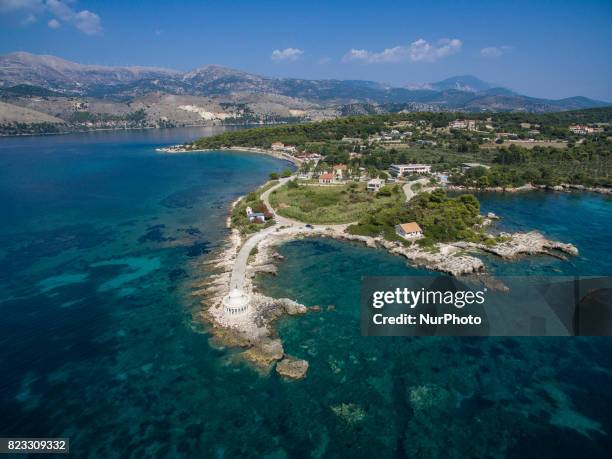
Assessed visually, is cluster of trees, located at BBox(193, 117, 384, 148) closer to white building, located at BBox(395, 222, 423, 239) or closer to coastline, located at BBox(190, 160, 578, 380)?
coastline, located at BBox(190, 160, 578, 380)

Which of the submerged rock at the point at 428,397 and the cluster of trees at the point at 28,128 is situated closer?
the submerged rock at the point at 428,397

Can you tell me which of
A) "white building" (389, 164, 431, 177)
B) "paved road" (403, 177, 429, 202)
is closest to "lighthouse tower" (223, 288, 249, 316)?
"paved road" (403, 177, 429, 202)

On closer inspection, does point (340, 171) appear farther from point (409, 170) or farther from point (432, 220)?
point (432, 220)

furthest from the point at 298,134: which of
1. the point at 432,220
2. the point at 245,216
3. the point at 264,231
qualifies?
the point at 432,220

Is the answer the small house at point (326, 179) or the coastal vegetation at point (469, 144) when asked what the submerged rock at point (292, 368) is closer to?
the small house at point (326, 179)

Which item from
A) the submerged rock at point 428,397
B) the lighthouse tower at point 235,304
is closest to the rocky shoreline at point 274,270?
the lighthouse tower at point 235,304

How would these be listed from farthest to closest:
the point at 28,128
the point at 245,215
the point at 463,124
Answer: the point at 28,128 → the point at 463,124 → the point at 245,215

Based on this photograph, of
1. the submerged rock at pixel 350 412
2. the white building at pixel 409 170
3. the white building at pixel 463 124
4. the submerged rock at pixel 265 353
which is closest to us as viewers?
the submerged rock at pixel 350 412
